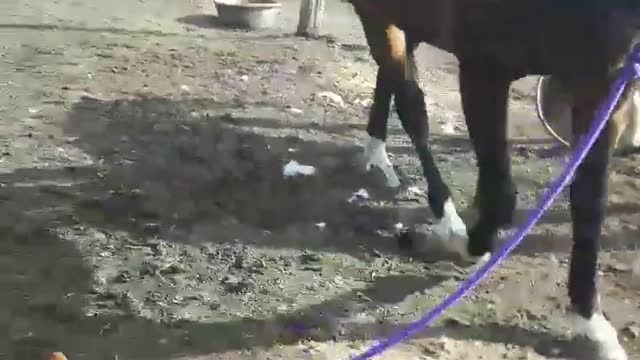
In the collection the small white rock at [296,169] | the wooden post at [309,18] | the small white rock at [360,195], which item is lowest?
the small white rock at [360,195]

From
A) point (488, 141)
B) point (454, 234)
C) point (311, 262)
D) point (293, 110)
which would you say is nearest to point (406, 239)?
point (454, 234)

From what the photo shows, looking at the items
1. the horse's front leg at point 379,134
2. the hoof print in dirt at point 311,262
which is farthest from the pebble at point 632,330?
the horse's front leg at point 379,134

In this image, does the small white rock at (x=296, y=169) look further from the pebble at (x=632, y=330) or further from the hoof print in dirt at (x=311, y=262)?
the pebble at (x=632, y=330)

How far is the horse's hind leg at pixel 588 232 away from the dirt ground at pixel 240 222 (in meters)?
0.11

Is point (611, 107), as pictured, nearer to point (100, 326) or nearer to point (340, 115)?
point (100, 326)

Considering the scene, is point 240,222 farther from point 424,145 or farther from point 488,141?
point 488,141

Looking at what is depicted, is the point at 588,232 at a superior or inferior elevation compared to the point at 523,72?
inferior

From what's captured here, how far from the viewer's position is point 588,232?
2.43 m

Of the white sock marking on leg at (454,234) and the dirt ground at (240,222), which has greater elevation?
the white sock marking on leg at (454,234)

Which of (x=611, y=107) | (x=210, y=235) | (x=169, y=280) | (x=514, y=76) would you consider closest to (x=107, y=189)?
(x=210, y=235)

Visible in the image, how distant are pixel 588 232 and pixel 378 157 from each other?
1.58 metres

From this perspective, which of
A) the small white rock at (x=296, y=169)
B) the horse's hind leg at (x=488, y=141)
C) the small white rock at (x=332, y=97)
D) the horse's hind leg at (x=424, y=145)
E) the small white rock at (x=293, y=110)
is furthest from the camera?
the small white rock at (x=332, y=97)

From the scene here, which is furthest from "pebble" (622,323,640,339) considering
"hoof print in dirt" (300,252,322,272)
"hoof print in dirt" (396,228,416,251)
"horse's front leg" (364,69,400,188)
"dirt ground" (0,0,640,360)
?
"horse's front leg" (364,69,400,188)

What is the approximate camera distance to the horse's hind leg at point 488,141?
8.33ft
